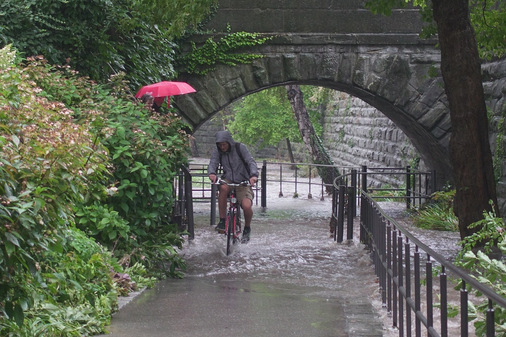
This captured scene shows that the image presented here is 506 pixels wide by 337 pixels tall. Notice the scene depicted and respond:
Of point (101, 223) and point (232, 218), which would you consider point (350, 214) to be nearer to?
point (232, 218)

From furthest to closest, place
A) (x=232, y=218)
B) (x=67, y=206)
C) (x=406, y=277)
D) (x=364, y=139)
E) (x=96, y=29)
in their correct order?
(x=364, y=139) < (x=96, y=29) < (x=232, y=218) < (x=406, y=277) < (x=67, y=206)

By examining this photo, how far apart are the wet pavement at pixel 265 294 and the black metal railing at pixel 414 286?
10.6 inches

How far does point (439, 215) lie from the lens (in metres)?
13.8

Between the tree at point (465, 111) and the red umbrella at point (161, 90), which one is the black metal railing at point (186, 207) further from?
the tree at point (465, 111)

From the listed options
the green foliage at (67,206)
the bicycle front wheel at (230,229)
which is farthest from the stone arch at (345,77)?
the green foliage at (67,206)

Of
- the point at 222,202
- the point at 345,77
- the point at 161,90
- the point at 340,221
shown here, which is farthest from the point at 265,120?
the point at 222,202

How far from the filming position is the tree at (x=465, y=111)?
872 centimetres

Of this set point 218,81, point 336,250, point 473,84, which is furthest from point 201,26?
point 473,84

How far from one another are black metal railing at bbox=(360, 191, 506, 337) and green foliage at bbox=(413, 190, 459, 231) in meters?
4.82

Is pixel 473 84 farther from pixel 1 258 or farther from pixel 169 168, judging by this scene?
pixel 1 258

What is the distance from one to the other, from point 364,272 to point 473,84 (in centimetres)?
234

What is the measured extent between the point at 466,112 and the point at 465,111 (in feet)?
0.05

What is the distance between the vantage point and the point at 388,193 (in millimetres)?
19828

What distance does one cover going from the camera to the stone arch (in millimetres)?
14523
